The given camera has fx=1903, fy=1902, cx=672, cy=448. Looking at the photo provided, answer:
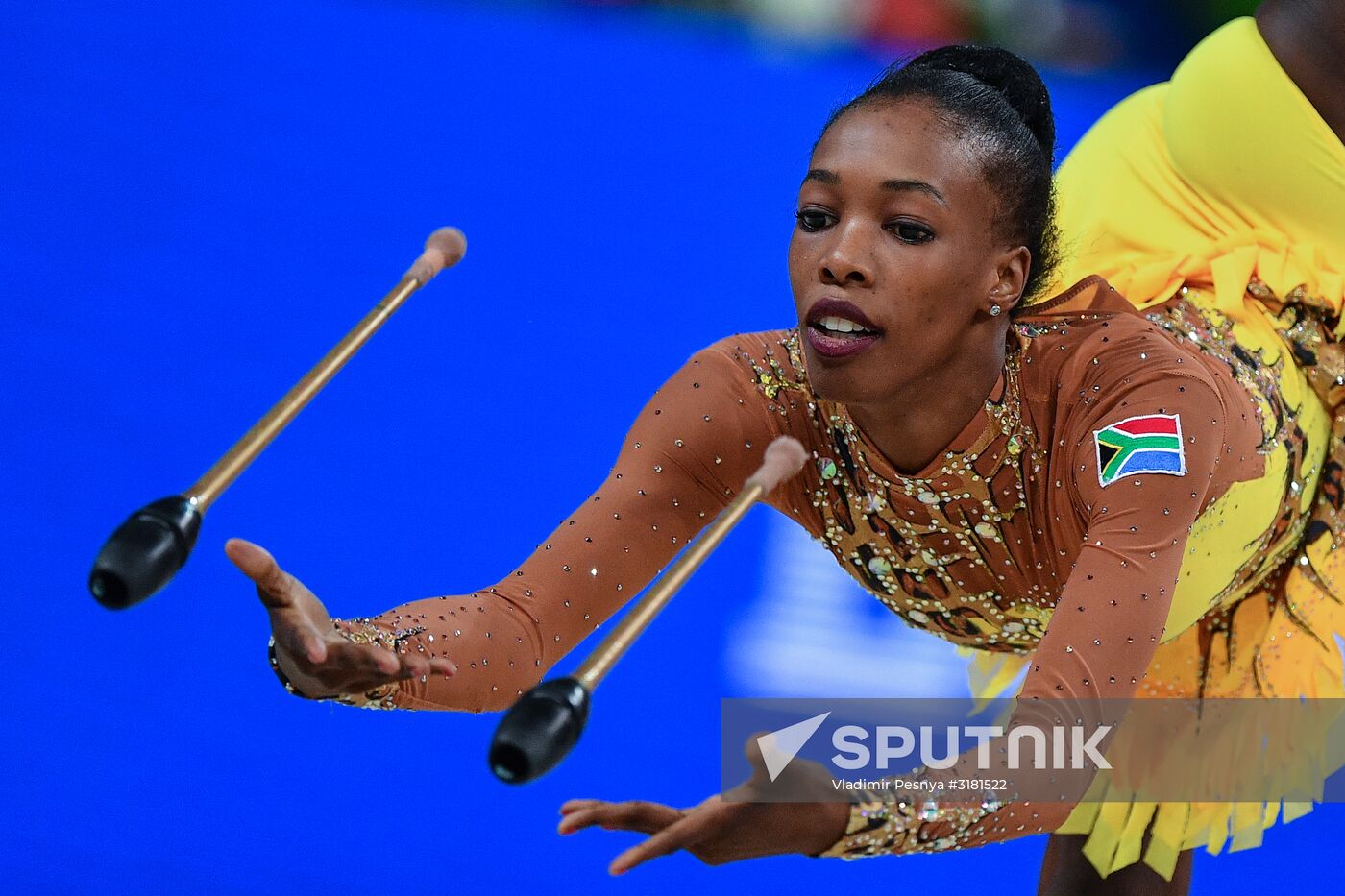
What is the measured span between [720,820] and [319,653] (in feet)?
Answer: 1.18

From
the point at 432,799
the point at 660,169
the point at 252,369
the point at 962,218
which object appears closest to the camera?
the point at 962,218

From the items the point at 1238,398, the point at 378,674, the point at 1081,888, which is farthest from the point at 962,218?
the point at 1081,888

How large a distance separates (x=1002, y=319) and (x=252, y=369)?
2.08m

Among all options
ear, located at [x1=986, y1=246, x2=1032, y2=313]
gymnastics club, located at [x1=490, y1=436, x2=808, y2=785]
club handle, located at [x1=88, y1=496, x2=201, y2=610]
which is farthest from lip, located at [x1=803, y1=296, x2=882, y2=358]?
club handle, located at [x1=88, y1=496, x2=201, y2=610]

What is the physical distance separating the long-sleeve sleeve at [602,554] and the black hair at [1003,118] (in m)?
0.31

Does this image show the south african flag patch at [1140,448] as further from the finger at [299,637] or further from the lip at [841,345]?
the finger at [299,637]

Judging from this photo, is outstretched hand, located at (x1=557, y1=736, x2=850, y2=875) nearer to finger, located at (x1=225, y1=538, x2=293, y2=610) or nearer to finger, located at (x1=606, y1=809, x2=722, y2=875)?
finger, located at (x1=606, y1=809, x2=722, y2=875)

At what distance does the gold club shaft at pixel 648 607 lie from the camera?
1.30 meters

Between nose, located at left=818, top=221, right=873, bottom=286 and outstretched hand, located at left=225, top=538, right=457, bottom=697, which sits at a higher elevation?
nose, located at left=818, top=221, right=873, bottom=286

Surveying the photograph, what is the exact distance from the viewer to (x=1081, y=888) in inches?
92.7

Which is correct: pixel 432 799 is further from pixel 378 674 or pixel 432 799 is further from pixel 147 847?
pixel 378 674

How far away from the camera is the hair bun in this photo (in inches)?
74.9

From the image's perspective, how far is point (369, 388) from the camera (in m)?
3.68

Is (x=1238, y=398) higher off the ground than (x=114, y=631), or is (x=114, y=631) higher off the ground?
(x=114, y=631)
